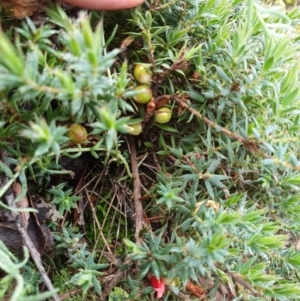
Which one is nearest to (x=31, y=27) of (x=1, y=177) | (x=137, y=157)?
(x=1, y=177)

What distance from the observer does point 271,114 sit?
117 cm

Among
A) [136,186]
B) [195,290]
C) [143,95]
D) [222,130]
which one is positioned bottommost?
[195,290]

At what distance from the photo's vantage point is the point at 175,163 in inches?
48.7

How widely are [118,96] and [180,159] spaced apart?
370 mm

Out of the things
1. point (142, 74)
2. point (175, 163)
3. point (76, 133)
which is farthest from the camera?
point (175, 163)

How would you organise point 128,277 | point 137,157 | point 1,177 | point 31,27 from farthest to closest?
point 137,157 → point 128,277 → point 1,177 → point 31,27

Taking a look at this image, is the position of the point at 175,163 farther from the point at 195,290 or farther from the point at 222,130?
the point at 195,290

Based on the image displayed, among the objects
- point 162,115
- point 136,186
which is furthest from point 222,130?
point 136,186

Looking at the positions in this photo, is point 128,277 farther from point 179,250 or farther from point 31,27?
point 31,27

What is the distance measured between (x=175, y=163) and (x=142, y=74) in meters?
0.27

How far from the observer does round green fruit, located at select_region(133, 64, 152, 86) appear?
1.13 metres

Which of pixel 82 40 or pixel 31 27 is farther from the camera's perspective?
pixel 31 27

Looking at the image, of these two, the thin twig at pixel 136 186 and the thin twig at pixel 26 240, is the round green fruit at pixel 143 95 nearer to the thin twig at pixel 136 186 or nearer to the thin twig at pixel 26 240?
the thin twig at pixel 136 186

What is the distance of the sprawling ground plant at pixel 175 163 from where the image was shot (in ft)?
3.35
